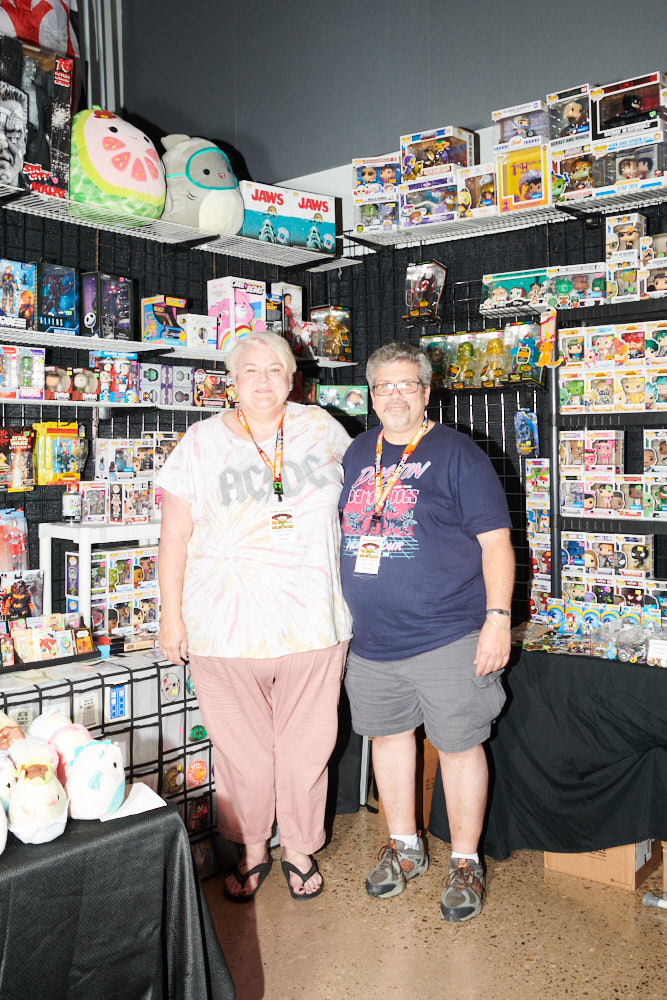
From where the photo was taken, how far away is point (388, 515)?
2498 mm

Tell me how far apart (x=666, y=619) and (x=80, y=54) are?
4.55 m

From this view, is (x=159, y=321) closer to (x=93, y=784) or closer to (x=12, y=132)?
(x=12, y=132)

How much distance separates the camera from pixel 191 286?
13.0ft

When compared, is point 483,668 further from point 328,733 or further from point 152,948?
point 152,948

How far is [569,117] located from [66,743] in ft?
8.95

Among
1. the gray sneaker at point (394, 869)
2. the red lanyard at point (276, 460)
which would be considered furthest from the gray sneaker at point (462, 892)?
the red lanyard at point (276, 460)

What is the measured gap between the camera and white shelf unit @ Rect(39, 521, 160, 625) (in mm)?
3090

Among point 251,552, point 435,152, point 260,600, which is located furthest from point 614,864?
point 435,152

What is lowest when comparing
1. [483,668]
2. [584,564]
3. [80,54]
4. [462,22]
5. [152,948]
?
[152,948]

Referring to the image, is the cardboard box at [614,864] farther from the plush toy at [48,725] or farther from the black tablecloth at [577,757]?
the plush toy at [48,725]

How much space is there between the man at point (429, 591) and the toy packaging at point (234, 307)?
1234 mm

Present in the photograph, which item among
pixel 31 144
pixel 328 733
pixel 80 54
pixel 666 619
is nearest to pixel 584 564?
pixel 666 619

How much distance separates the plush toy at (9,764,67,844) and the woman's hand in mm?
999

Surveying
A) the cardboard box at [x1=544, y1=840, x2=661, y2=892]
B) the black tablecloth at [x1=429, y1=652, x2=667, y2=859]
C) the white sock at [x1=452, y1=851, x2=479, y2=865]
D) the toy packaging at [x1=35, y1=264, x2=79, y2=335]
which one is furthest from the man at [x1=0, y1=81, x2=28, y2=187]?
the cardboard box at [x1=544, y1=840, x2=661, y2=892]
